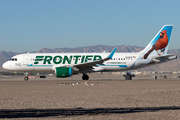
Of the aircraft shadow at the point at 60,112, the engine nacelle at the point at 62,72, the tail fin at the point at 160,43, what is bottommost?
the aircraft shadow at the point at 60,112

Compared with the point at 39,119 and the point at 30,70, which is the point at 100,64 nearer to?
the point at 30,70

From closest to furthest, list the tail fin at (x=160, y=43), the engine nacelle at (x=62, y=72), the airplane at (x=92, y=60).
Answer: the engine nacelle at (x=62, y=72)
the airplane at (x=92, y=60)
the tail fin at (x=160, y=43)

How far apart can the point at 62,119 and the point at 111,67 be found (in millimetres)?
29893

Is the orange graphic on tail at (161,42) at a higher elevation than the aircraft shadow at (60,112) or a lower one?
higher

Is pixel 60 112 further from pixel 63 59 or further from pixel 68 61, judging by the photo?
pixel 63 59

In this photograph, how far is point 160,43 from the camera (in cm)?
4025

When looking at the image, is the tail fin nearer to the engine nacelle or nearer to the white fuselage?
the white fuselage

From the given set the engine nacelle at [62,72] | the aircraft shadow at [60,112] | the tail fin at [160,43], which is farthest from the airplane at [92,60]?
the aircraft shadow at [60,112]

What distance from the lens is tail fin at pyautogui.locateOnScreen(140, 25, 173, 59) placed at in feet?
131

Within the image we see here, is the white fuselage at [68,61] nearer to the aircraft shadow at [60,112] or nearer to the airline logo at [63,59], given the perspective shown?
the airline logo at [63,59]

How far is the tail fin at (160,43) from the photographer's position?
40.0m

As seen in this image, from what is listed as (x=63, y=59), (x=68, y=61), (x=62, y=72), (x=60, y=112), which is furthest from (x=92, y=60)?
(x=60, y=112)

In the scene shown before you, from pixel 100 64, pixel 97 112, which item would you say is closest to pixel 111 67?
pixel 100 64

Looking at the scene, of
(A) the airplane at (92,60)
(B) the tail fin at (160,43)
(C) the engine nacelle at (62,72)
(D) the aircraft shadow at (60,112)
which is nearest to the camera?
(D) the aircraft shadow at (60,112)
